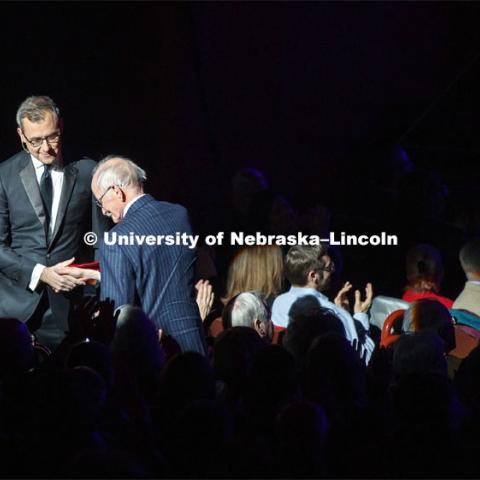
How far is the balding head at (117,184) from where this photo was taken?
4164mm

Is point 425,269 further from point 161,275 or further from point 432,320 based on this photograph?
point 161,275

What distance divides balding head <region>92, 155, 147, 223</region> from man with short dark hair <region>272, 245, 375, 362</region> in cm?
84

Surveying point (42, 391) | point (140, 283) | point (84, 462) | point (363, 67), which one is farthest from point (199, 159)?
point (84, 462)

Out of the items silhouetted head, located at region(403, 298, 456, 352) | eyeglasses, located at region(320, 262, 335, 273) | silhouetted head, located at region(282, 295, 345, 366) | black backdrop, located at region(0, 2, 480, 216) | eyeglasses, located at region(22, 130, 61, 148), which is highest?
black backdrop, located at region(0, 2, 480, 216)

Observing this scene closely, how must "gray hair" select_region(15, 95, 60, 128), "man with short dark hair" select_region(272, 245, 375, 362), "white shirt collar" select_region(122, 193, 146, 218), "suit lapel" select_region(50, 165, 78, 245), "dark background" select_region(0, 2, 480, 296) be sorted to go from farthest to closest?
"dark background" select_region(0, 2, 480, 296) → "suit lapel" select_region(50, 165, 78, 245) → "gray hair" select_region(15, 95, 60, 128) → "man with short dark hair" select_region(272, 245, 375, 362) → "white shirt collar" select_region(122, 193, 146, 218)

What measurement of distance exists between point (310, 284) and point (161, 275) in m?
0.81

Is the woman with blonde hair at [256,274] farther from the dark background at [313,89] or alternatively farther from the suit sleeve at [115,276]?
the dark background at [313,89]

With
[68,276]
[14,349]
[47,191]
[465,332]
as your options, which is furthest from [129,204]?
[465,332]

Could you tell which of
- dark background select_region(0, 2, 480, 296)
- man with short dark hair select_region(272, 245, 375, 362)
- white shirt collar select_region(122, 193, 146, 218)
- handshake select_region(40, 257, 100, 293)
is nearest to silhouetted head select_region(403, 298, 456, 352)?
man with short dark hair select_region(272, 245, 375, 362)

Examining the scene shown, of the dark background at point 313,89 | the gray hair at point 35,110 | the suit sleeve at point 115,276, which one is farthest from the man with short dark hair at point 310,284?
the dark background at point 313,89

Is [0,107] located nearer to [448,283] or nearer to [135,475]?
[448,283]

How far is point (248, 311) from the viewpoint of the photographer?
3998mm

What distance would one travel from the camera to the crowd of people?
2.44 m

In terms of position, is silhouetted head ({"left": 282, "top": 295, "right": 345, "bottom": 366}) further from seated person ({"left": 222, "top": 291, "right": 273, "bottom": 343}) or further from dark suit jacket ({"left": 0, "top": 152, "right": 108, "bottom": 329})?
dark suit jacket ({"left": 0, "top": 152, "right": 108, "bottom": 329})
